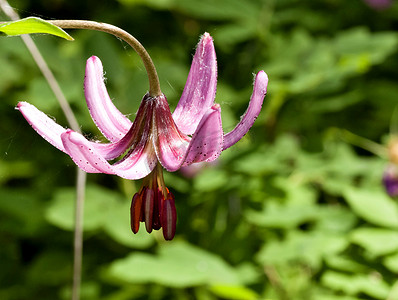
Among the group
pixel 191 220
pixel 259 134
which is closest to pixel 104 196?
→ pixel 191 220

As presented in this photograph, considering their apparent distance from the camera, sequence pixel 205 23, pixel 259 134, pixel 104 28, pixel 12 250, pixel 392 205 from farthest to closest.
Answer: pixel 205 23, pixel 259 134, pixel 12 250, pixel 392 205, pixel 104 28

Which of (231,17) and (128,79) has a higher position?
(231,17)

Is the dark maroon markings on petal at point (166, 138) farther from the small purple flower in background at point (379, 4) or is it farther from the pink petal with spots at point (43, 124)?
the small purple flower in background at point (379, 4)

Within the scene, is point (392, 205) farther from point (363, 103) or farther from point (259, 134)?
point (363, 103)

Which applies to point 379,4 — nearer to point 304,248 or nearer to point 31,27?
point 304,248

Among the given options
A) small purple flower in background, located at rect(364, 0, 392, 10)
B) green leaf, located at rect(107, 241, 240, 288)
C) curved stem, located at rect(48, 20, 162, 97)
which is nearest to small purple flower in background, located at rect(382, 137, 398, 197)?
green leaf, located at rect(107, 241, 240, 288)

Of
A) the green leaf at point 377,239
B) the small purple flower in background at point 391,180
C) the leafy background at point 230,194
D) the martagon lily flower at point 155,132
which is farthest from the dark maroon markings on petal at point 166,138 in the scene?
the small purple flower in background at point 391,180

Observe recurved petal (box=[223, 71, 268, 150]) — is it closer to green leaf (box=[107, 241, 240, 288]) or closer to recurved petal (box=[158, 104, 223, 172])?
recurved petal (box=[158, 104, 223, 172])
